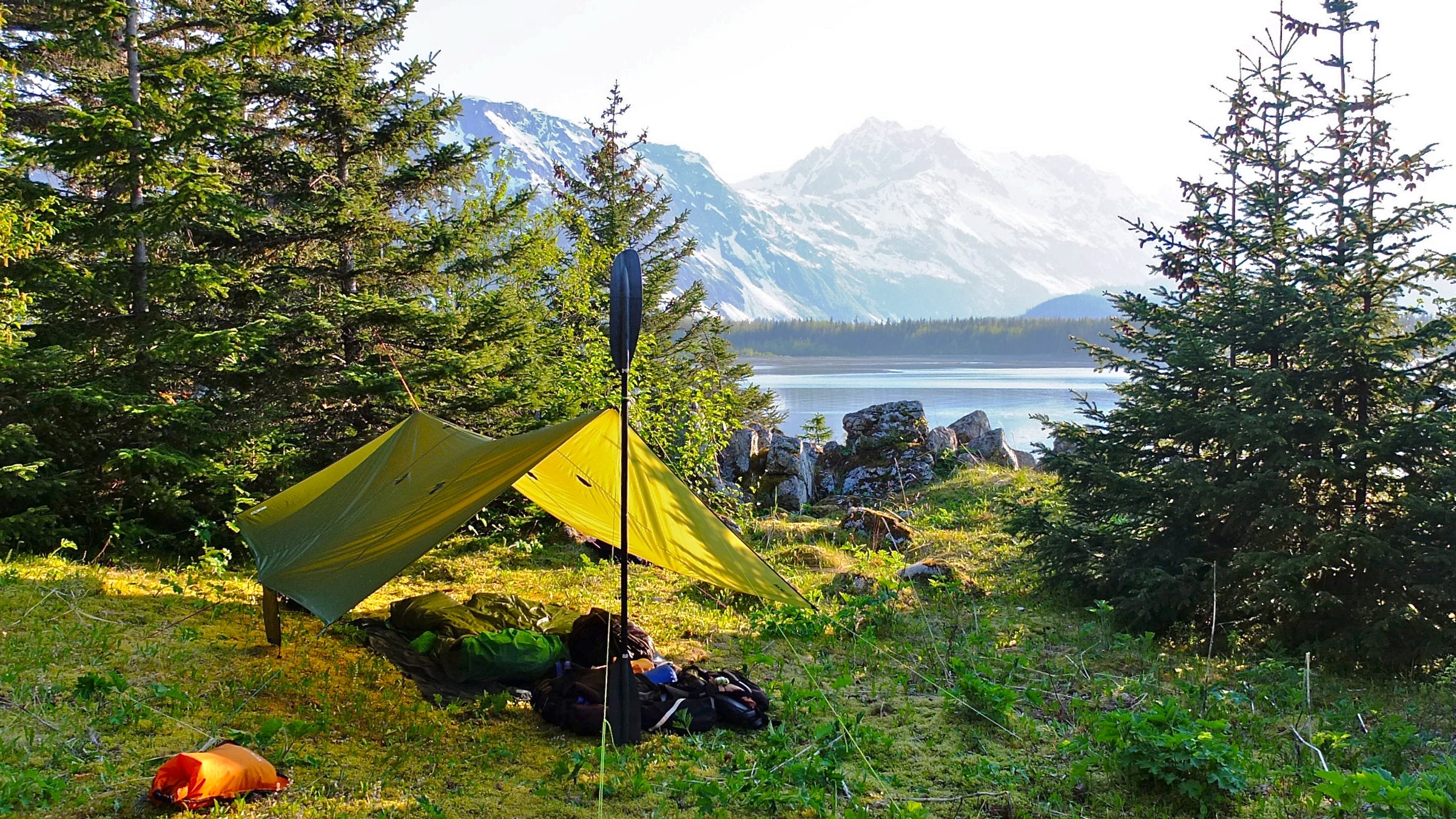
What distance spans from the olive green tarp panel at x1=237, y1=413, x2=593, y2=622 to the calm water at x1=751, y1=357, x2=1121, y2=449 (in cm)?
1052

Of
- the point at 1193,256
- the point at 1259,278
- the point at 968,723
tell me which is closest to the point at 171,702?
the point at 968,723

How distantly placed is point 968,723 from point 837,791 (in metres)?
1.32

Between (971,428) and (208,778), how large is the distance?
1565cm

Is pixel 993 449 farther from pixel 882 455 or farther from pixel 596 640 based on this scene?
pixel 596 640

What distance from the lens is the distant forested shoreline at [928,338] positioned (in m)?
100

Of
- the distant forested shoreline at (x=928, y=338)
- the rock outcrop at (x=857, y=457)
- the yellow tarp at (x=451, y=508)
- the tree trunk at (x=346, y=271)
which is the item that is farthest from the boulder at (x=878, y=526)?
the distant forested shoreline at (x=928, y=338)

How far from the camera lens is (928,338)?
379ft

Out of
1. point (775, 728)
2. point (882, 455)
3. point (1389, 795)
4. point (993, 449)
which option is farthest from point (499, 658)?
Answer: point (993, 449)

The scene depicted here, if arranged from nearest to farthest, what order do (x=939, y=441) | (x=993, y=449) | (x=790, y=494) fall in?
(x=790, y=494), (x=939, y=441), (x=993, y=449)

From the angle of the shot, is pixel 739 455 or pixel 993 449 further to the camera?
pixel 993 449

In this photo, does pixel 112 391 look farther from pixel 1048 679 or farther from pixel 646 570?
pixel 1048 679

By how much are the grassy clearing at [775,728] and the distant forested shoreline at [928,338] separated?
273ft

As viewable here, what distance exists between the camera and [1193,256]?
8633mm

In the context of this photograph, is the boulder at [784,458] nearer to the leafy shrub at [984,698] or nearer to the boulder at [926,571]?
the boulder at [926,571]
